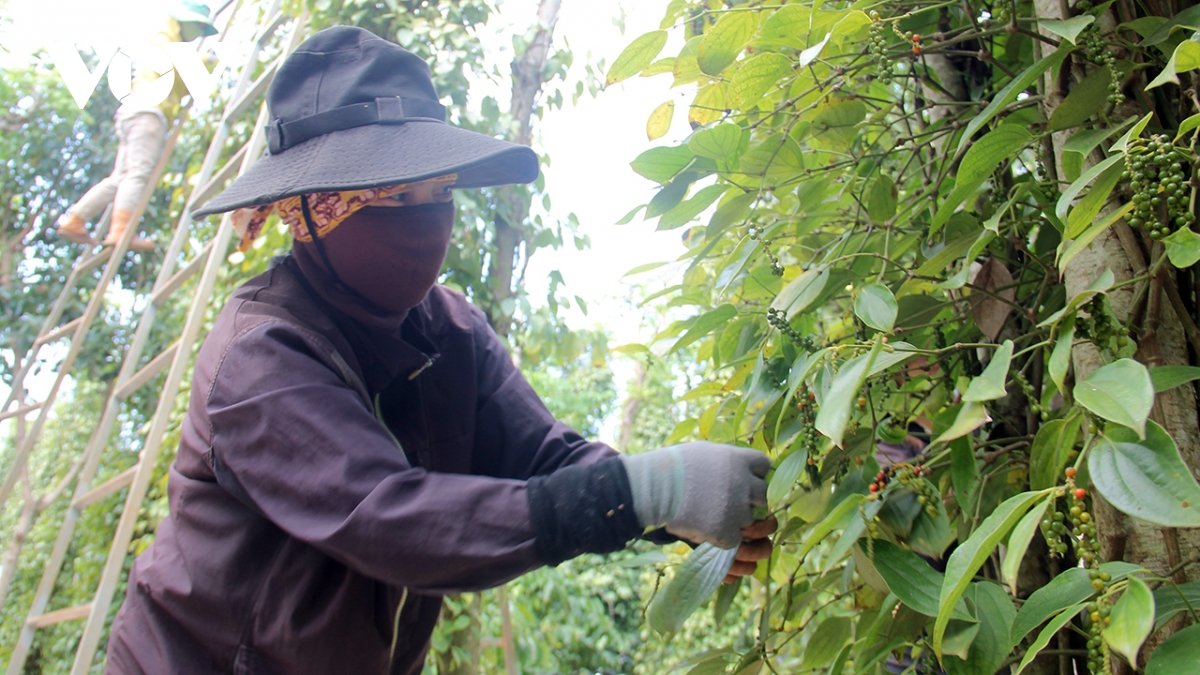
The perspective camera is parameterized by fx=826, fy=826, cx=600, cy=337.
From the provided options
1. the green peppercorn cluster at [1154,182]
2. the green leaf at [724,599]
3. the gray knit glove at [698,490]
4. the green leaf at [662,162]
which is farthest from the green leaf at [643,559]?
the green peppercorn cluster at [1154,182]

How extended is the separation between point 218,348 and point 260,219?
0.33 metres

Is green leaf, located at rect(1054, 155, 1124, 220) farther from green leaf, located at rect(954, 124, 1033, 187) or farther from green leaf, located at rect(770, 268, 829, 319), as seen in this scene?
green leaf, located at rect(770, 268, 829, 319)

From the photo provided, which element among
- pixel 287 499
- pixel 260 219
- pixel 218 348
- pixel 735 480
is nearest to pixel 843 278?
pixel 735 480

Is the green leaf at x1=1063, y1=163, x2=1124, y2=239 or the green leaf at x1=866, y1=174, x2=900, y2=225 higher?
the green leaf at x1=1063, y1=163, x2=1124, y2=239

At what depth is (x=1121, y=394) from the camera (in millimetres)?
510

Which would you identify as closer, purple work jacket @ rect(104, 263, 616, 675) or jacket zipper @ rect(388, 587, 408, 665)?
purple work jacket @ rect(104, 263, 616, 675)

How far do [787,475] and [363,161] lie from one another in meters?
0.69

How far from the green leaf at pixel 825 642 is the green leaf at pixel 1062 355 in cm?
50

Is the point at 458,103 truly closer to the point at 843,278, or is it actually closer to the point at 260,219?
the point at 260,219

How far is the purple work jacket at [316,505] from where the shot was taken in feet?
3.06

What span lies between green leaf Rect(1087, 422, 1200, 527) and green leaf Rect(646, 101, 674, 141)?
2.62 ft

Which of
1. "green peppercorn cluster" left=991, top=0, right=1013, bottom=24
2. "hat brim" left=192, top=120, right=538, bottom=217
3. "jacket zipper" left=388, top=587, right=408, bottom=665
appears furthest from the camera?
"jacket zipper" left=388, top=587, right=408, bottom=665

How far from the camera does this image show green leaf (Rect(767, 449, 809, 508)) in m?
0.81

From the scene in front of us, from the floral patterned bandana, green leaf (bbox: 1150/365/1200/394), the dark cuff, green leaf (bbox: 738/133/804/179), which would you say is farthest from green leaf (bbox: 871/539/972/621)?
the floral patterned bandana
